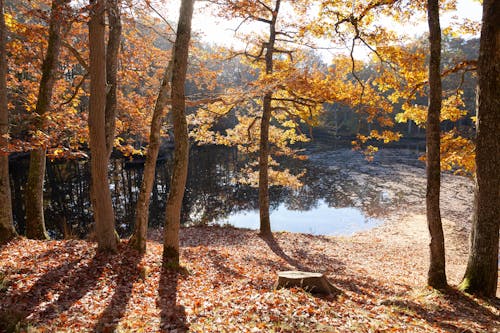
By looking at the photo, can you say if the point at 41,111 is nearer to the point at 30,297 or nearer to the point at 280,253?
the point at 30,297

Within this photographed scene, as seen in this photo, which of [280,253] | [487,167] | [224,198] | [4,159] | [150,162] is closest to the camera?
[487,167]

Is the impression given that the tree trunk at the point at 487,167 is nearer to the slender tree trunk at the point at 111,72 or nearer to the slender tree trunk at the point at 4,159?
the slender tree trunk at the point at 111,72

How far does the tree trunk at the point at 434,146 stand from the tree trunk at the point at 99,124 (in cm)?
647

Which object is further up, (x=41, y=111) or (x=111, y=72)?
(x=111, y=72)

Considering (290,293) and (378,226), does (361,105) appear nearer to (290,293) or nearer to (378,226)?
(290,293)

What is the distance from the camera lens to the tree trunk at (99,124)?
7.04 meters

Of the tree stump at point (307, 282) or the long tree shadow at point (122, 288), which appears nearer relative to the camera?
the long tree shadow at point (122, 288)

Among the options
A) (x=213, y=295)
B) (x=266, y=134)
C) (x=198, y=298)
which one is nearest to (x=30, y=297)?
(x=198, y=298)

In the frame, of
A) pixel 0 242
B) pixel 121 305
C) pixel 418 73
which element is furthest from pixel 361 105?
pixel 0 242

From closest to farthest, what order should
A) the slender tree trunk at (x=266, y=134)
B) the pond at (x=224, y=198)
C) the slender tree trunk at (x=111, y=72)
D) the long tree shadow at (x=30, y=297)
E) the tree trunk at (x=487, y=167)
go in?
the long tree shadow at (x=30, y=297) → the tree trunk at (x=487, y=167) → the slender tree trunk at (x=111, y=72) → the slender tree trunk at (x=266, y=134) → the pond at (x=224, y=198)

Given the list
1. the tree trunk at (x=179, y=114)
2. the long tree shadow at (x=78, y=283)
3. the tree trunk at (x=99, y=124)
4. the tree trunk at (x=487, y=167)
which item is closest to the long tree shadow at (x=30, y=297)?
the long tree shadow at (x=78, y=283)

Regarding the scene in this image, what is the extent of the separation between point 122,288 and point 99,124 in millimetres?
3288

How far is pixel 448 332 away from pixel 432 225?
2715mm

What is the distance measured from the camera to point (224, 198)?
86.5 ft
